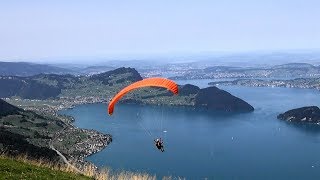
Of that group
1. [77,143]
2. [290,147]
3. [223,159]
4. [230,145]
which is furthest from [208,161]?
[77,143]

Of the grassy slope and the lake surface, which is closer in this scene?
the grassy slope

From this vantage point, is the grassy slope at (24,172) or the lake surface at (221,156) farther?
the lake surface at (221,156)

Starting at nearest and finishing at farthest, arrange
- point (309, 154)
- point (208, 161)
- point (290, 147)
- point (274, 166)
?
point (274, 166), point (208, 161), point (309, 154), point (290, 147)

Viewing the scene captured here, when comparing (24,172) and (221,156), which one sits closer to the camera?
(24,172)

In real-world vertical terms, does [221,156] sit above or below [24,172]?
below

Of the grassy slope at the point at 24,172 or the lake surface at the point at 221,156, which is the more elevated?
the grassy slope at the point at 24,172

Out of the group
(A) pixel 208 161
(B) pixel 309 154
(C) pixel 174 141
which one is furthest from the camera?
(C) pixel 174 141

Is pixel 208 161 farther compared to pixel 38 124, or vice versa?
pixel 38 124

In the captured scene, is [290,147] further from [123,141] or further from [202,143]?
[123,141]
